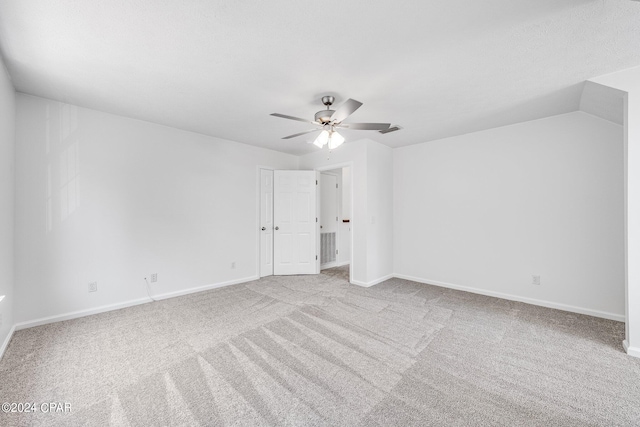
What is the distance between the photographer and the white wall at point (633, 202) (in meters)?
2.19

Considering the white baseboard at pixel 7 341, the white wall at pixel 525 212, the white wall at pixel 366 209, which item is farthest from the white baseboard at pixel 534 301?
the white baseboard at pixel 7 341

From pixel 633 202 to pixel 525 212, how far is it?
1301 millimetres

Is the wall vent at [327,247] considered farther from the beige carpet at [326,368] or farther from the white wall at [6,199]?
the white wall at [6,199]

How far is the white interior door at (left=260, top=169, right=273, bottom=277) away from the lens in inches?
190

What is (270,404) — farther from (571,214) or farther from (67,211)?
(571,214)

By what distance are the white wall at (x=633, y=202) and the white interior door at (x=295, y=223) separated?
4.03m

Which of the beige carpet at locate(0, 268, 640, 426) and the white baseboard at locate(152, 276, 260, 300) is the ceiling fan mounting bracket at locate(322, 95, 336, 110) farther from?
the white baseboard at locate(152, 276, 260, 300)

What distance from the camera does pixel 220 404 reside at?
1617 mm

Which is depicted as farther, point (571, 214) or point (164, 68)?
point (571, 214)

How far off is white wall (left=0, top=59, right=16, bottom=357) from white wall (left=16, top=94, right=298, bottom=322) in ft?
0.55

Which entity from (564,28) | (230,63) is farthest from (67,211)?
(564,28)

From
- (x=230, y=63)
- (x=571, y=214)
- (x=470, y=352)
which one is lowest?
(x=470, y=352)

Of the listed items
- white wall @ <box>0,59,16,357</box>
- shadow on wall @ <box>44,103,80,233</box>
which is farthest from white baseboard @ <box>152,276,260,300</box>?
shadow on wall @ <box>44,103,80,233</box>

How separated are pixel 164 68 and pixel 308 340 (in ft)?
9.20
